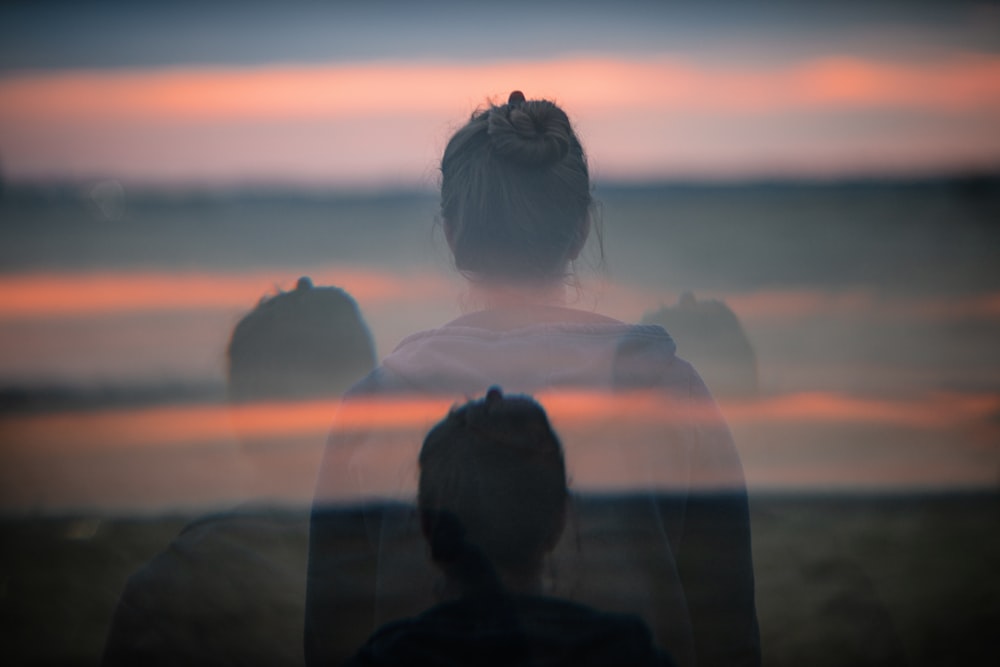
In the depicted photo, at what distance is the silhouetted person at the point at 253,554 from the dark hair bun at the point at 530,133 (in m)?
0.55

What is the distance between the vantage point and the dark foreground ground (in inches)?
78.1

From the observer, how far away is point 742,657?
65.9 inches

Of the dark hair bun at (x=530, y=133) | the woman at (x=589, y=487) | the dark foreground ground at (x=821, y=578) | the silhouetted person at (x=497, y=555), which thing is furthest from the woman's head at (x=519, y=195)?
the dark foreground ground at (x=821, y=578)

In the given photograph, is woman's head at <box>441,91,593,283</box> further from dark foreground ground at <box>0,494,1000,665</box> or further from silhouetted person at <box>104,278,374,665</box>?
dark foreground ground at <box>0,494,1000,665</box>

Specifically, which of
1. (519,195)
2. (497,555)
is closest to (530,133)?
(519,195)

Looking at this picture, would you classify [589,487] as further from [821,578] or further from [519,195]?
[821,578]

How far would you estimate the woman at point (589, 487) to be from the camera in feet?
5.29

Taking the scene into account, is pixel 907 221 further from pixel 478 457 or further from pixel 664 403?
pixel 478 457

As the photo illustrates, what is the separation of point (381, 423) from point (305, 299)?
0.60 metres

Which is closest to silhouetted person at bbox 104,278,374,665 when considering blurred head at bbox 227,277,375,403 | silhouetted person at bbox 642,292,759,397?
blurred head at bbox 227,277,375,403

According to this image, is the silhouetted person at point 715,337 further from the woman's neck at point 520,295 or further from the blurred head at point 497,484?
the blurred head at point 497,484

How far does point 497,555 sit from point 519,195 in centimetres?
63

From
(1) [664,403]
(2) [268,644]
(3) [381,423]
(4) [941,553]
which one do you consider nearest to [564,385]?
(1) [664,403]

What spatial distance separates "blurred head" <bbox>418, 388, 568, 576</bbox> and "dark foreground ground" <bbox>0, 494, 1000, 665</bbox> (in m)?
0.52
